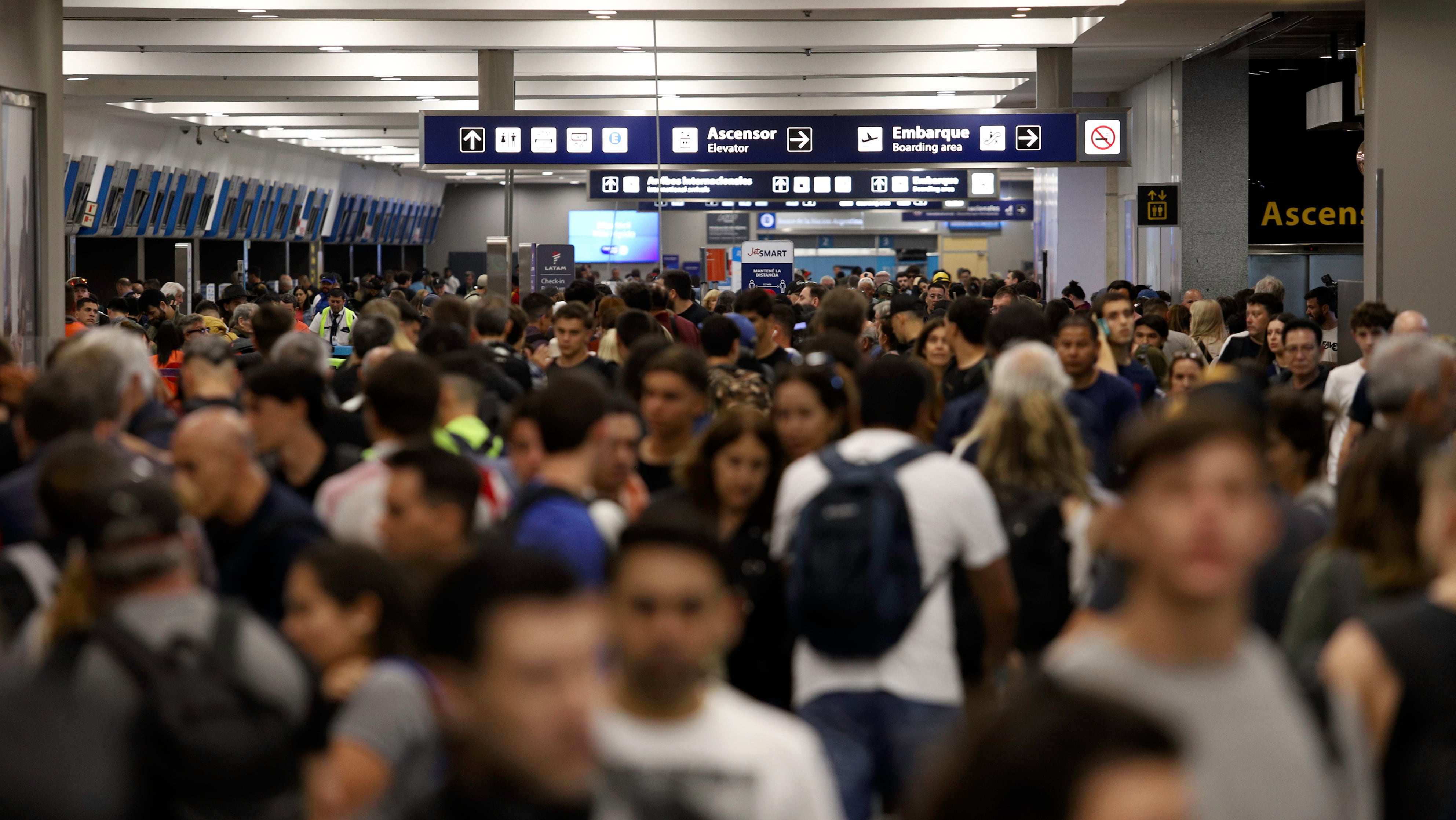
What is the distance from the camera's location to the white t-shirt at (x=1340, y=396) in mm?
7535

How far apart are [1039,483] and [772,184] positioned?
16.8m

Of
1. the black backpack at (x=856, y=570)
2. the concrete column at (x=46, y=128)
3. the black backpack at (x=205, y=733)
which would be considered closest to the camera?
the black backpack at (x=205, y=733)

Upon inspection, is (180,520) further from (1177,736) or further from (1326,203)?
(1326,203)

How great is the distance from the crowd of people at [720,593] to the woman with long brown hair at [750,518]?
10 mm

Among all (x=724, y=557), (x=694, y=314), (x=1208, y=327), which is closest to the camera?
(x=724, y=557)

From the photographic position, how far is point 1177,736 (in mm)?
1522

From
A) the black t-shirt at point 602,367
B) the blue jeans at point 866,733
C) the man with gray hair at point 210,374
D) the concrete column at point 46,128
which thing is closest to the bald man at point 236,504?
the blue jeans at point 866,733

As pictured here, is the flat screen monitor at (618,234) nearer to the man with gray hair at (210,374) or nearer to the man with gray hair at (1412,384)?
the man with gray hair at (210,374)

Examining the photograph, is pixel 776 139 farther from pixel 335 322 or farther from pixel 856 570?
pixel 856 570

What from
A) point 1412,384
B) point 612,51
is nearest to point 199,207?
point 612,51

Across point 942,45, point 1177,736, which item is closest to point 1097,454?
point 1177,736

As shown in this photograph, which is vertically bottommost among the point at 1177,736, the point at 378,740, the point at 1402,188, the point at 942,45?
the point at 378,740

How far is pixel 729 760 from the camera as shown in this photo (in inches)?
93.4

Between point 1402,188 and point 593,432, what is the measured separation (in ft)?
33.3
